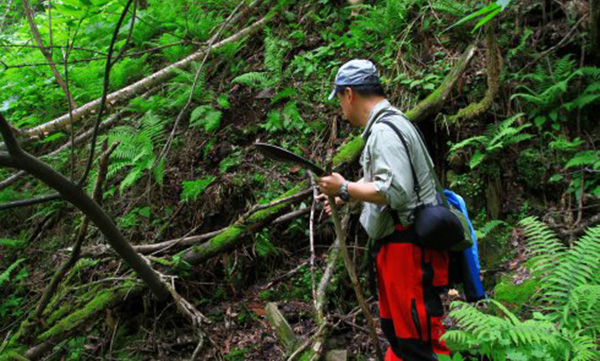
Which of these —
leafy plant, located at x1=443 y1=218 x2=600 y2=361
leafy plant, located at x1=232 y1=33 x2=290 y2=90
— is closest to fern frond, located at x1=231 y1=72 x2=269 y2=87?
leafy plant, located at x1=232 y1=33 x2=290 y2=90

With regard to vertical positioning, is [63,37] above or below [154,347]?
above

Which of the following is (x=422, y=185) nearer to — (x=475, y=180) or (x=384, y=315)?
(x=384, y=315)

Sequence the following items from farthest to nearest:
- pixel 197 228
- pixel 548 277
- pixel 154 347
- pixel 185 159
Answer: pixel 185 159, pixel 197 228, pixel 154 347, pixel 548 277

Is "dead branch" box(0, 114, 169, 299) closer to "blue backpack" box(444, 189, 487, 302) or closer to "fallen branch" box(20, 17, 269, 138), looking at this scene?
"blue backpack" box(444, 189, 487, 302)

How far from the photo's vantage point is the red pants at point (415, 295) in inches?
109

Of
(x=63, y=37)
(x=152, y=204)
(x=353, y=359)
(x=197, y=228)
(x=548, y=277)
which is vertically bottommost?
(x=353, y=359)

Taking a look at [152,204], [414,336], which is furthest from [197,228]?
[414,336]

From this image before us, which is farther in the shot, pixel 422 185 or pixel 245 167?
pixel 245 167

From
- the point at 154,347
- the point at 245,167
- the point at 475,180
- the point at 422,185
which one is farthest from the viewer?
the point at 245,167

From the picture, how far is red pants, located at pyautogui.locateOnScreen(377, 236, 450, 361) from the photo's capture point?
277 centimetres

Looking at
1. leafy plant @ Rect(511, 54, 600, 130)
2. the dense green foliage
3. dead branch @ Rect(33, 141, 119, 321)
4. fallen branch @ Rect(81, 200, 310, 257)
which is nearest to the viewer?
dead branch @ Rect(33, 141, 119, 321)

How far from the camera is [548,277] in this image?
329 centimetres

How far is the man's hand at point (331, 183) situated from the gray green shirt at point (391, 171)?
0.21m

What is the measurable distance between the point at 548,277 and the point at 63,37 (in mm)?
8234
